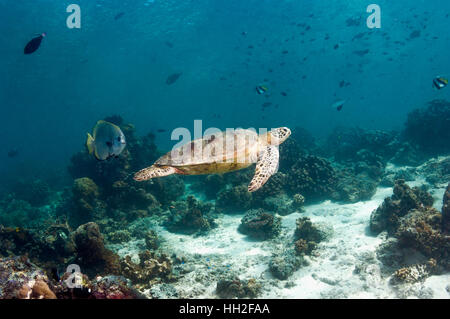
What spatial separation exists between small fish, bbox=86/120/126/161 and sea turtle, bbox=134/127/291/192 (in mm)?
745

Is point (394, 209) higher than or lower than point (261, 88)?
lower

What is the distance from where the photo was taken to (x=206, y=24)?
33156 millimetres

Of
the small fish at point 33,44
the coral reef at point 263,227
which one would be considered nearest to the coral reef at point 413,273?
the coral reef at point 263,227

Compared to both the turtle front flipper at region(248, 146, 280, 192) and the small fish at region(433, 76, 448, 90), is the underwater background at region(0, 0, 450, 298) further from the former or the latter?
the turtle front flipper at region(248, 146, 280, 192)

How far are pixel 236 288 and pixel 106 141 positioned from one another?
4.02 m

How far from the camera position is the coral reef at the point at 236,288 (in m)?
4.55

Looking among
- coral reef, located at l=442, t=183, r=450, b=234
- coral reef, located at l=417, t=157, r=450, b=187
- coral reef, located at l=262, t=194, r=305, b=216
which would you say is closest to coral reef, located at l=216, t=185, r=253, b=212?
coral reef, located at l=262, t=194, r=305, b=216

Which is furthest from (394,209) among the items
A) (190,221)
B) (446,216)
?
(190,221)

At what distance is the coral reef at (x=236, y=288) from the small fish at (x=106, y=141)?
3.53 meters

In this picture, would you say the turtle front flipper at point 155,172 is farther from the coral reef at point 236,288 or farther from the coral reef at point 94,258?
the coral reef at point 236,288

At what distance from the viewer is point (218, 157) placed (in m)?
4.75

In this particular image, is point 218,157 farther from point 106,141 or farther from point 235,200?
point 235,200
